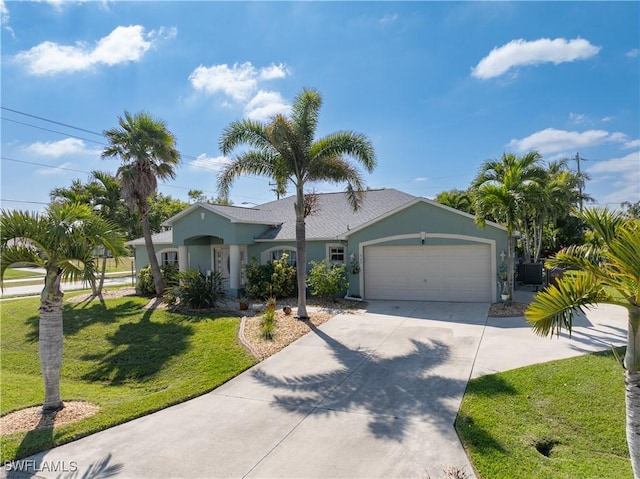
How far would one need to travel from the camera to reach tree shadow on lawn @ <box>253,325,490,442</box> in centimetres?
586

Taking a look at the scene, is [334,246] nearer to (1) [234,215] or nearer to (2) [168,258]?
(1) [234,215]

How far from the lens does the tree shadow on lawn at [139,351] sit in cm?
952

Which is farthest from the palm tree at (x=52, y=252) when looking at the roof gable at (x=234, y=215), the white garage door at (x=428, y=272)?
the white garage door at (x=428, y=272)

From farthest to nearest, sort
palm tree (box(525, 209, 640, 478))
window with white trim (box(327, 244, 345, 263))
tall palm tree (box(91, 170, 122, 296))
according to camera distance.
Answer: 1. tall palm tree (box(91, 170, 122, 296))
2. window with white trim (box(327, 244, 345, 263))
3. palm tree (box(525, 209, 640, 478))

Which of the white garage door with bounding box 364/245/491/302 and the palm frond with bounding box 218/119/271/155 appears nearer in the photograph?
the palm frond with bounding box 218/119/271/155

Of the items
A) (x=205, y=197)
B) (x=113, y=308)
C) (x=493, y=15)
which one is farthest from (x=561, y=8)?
(x=205, y=197)

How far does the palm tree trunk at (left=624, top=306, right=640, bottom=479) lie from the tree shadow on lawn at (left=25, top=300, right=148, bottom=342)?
15.1 metres

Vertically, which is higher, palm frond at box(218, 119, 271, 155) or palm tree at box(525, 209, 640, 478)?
palm frond at box(218, 119, 271, 155)

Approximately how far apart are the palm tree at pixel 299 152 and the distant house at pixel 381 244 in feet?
6.67

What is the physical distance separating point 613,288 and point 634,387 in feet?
3.30

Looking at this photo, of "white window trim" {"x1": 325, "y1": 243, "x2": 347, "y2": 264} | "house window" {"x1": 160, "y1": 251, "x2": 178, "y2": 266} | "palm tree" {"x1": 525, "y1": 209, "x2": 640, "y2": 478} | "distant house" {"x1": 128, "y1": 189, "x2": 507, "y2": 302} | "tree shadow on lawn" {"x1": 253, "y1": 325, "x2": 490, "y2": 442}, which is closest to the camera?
"palm tree" {"x1": 525, "y1": 209, "x2": 640, "y2": 478}

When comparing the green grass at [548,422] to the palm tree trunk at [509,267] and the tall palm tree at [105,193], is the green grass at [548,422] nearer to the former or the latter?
the palm tree trunk at [509,267]

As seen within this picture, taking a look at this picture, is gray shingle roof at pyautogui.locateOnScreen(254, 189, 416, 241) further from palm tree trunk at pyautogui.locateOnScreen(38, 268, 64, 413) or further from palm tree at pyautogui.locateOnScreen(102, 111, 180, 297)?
palm tree trunk at pyautogui.locateOnScreen(38, 268, 64, 413)

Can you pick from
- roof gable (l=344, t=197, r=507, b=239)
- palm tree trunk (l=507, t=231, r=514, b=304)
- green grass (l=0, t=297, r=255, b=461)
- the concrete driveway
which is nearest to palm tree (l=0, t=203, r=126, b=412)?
green grass (l=0, t=297, r=255, b=461)
